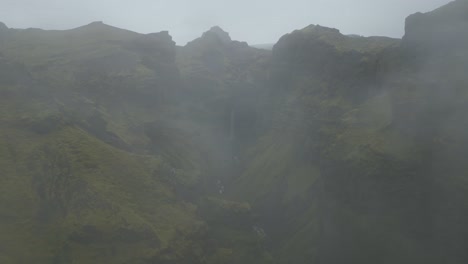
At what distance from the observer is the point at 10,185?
64125 millimetres

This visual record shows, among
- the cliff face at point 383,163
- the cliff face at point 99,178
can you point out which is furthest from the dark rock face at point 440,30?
the cliff face at point 99,178

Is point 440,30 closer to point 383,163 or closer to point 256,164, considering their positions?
point 383,163

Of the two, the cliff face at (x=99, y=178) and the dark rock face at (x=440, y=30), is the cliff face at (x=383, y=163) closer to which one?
the dark rock face at (x=440, y=30)

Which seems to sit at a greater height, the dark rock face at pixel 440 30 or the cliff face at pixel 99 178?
the dark rock face at pixel 440 30

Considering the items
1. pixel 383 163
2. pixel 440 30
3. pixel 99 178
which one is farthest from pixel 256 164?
pixel 99 178

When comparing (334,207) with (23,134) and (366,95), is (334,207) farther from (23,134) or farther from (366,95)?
(23,134)

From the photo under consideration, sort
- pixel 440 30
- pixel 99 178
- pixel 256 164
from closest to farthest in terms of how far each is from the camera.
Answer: pixel 99 178 < pixel 440 30 < pixel 256 164

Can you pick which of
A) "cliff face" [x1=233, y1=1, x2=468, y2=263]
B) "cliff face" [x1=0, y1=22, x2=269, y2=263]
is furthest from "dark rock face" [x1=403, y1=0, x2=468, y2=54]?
"cliff face" [x1=0, y1=22, x2=269, y2=263]

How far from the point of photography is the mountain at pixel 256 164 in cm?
6394

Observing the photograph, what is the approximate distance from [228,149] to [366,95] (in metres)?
69.3

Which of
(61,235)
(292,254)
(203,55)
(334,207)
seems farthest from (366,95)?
(203,55)

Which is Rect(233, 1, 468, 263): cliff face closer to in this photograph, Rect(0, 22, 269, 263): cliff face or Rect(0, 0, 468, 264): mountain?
Rect(0, 0, 468, 264): mountain

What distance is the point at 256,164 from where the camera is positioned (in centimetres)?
13838

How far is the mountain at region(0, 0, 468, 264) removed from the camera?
210ft
